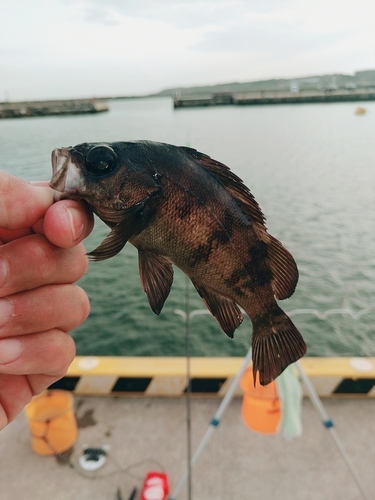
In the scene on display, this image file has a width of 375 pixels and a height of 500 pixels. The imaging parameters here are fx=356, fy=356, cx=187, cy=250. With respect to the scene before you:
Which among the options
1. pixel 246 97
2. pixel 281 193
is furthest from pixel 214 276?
pixel 246 97

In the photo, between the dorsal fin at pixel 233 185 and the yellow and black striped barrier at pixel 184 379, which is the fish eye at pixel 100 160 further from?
the yellow and black striped barrier at pixel 184 379

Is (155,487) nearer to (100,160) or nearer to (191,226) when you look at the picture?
(191,226)

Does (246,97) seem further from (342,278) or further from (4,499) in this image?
(4,499)

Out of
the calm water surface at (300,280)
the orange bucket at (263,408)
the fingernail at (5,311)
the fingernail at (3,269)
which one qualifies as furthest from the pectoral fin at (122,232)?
the calm water surface at (300,280)

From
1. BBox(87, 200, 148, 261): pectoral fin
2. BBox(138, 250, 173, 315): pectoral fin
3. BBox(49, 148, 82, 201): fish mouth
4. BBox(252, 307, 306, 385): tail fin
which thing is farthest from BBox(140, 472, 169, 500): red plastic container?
BBox(49, 148, 82, 201): fish mouth

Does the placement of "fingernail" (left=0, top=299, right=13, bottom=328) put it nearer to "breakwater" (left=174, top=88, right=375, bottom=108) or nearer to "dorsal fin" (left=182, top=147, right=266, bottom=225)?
"dorsal fin" (left=182, top=147, right=266, bottom=225)

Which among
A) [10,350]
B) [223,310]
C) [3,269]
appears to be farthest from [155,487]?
[3,269]
